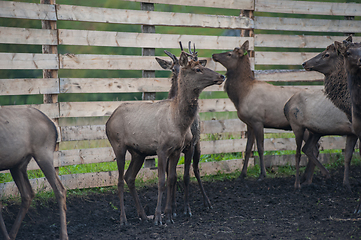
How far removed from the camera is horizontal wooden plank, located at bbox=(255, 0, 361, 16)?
8.50 m

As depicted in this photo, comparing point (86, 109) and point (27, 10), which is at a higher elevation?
point (27, 10)

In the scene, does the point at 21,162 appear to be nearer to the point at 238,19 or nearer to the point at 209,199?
the point at 209,199

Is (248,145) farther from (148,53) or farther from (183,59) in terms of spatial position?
(183,59)

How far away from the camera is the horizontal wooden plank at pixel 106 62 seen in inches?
260

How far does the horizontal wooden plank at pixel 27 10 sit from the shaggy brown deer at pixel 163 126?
85.5 inches

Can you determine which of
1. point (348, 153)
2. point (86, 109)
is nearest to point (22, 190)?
point (86, 109)

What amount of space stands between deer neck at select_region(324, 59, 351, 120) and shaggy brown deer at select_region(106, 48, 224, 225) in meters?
2.18

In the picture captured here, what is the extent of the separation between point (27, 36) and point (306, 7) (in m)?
6.17

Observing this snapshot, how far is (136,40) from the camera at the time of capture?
7.15 meters

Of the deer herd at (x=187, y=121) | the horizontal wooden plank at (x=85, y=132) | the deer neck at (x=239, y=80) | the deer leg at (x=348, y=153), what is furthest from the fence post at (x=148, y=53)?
the deer leg at (x=348, y=153)

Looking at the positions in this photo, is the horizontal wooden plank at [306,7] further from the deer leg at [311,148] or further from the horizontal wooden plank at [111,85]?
the deer leg at [311,148]

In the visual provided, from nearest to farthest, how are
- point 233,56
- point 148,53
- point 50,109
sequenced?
point 50,109, point 148,53, point 233,56

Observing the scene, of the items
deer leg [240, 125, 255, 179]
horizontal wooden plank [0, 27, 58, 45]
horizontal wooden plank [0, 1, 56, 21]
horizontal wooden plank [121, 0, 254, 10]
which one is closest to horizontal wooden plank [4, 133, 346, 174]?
deer leg [240, 125, 255, 179]

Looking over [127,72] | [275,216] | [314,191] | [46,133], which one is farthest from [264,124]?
[127,72]
